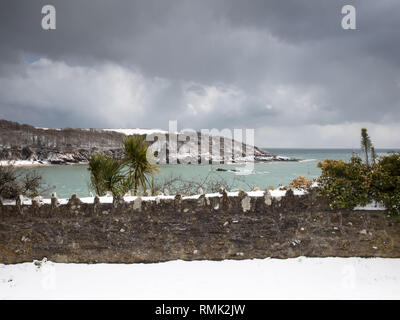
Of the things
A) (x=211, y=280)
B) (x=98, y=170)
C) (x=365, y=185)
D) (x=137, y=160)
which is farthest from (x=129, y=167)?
(x=365, y=185)

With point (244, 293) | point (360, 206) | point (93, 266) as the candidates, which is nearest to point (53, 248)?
point (93, 266)

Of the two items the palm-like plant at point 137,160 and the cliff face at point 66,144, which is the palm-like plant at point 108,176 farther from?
the cliff face at point 66,144

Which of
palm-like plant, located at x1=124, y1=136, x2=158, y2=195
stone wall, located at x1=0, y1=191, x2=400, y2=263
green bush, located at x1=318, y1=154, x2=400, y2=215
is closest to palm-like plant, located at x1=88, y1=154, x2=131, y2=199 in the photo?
palm-like plant, located at x1=124, y1=136, x2=158, y2=195

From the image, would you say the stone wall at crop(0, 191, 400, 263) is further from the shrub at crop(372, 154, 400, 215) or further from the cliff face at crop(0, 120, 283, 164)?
the cliff face at crop(0, 120, 283, 164)

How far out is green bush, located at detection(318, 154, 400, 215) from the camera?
3730 millimetres

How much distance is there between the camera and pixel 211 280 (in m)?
3.51

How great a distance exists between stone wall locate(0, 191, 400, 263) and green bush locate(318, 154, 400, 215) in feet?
0.63

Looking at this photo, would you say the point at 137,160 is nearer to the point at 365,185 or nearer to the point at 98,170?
the point at 98,170

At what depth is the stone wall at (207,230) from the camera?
3867 mm

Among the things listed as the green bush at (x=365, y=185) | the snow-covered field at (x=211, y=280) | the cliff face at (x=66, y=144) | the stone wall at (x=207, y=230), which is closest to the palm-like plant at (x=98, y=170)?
the stone wall at (x=207, y=230)

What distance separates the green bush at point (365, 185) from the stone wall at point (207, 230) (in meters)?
0.19

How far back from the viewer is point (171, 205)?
394 centimetres

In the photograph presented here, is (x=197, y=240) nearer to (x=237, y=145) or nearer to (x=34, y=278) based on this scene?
(x=34, y=278)

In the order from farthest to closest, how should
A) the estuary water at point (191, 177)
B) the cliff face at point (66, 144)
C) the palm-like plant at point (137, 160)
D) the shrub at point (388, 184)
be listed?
the cliff face at point (66, 144), the estuary water at point (191, 177), the palm-like plant at point (137, 160), the shrub at point (388, 184)
